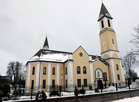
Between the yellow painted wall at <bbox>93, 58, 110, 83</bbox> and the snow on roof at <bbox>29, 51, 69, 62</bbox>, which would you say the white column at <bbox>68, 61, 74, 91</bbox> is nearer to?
the snow on roof at <bbox>29, 51, 69, 62</bbox>

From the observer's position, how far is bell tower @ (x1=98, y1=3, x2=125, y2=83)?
3115 centimetres

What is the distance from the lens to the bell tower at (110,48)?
3115cm

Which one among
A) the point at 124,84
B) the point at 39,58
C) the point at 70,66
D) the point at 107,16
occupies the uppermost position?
the point at 107,16

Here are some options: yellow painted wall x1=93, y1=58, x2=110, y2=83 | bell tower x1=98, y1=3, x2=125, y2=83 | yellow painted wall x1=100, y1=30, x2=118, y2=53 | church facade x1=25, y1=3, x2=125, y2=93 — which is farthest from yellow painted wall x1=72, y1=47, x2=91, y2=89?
yellow painted wall x1=100, y1=30, x2=118, y2=53

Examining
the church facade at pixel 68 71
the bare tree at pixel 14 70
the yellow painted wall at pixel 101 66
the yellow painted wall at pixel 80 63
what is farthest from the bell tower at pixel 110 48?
the bare tree at pixel 14 70

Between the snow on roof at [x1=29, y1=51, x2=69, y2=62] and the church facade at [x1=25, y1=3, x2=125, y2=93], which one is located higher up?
the snow on roof at [x1=29, y1=51, x2=69, y2=62]

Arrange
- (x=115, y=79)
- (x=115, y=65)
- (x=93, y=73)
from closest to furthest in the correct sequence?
(x=93, y=73)
(x=115, y=79)
(x=115, y=65)

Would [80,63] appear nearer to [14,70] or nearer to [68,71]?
[68,71]

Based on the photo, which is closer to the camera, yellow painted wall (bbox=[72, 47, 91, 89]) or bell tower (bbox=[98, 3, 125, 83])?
yellow painted wall (bbox=[72, 47, 91, 89])

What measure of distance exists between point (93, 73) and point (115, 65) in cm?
888

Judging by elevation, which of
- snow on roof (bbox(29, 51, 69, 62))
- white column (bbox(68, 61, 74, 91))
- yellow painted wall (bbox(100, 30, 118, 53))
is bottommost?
white column (bbox(68, 61, 74, 91))

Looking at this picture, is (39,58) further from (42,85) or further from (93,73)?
(93,73)

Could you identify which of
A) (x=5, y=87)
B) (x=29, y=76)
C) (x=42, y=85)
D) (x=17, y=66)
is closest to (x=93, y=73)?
(x=42, y=85)

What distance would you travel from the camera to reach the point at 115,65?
31969 millimetres
